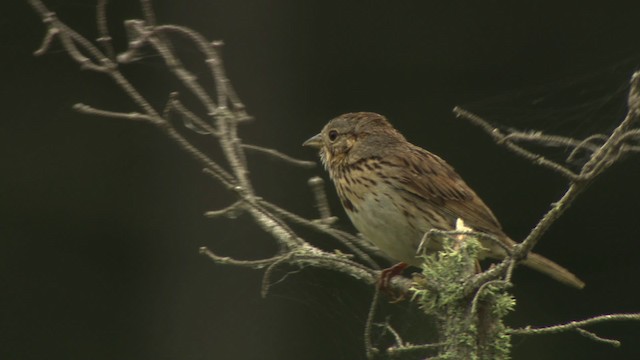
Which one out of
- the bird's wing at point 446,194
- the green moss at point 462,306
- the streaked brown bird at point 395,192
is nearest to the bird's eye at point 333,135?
the streaked brown bird at point 395,192

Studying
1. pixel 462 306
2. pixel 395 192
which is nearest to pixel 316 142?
pixel 395 192

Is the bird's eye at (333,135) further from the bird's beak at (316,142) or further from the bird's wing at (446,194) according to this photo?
the bird's wing at (446,194)

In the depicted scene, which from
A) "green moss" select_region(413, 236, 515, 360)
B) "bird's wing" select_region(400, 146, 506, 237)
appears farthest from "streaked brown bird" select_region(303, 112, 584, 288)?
"green moss" select_region(413, 236, 515, 360)

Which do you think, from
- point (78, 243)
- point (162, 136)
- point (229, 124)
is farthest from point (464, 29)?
point (229, 124)

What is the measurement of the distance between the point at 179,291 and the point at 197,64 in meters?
0.91

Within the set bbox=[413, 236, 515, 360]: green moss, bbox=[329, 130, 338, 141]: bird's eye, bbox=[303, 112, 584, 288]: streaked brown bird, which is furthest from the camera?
bbox=[329, 130, 338, 141]: bird's eye

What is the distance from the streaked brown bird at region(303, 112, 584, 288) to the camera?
3.11 meters

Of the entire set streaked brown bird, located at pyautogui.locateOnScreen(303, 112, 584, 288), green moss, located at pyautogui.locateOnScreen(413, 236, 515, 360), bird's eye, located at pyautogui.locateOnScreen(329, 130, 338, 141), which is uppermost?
bird's eye, located at pyautogui.locateOnScreen(329, 130, 338, 141)

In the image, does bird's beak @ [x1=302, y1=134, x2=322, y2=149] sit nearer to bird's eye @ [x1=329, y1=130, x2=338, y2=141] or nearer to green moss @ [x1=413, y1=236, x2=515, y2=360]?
bird's eye @ [x1=329, y1=130, x2=338, y2=141]

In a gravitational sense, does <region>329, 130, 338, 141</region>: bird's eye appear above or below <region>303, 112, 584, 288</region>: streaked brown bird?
above

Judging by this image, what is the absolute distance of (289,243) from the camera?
8.35 feet

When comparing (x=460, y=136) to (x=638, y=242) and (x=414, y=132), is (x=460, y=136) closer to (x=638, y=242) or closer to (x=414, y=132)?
(x=414, y=132)

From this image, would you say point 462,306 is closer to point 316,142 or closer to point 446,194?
point 446,194

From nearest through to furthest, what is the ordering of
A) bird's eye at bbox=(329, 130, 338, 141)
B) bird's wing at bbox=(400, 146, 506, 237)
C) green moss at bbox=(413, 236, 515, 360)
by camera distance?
green moss at bbox=(413, 236, 515, 360)
bird's wing at bbox=(400, 146, 506, 237)
bird's eye at bbox=(329, 130, 338, 141)
